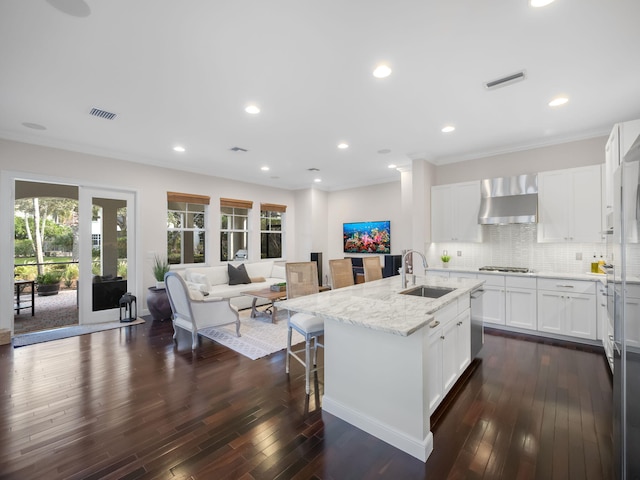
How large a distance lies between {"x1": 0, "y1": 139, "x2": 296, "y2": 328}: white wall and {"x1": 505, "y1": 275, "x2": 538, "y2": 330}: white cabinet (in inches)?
209

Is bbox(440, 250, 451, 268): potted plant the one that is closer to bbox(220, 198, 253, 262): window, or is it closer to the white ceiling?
the white ceiling

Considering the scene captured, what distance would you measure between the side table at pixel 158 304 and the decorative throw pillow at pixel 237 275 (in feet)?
4.41

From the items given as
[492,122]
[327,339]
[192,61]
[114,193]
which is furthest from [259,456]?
[114,193]

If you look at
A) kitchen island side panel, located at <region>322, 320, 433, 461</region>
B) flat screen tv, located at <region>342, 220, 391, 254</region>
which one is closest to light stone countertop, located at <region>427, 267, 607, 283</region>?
flat screen tv, located at <region>342, 220, 391, 254</region>

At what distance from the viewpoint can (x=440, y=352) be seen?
2.26 meters

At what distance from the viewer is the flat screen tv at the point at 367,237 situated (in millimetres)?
6875

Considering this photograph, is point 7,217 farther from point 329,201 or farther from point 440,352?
point 329,201

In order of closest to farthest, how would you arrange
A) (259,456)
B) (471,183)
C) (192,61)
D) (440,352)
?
(259,456), (440,352), (192,61), (471,183)

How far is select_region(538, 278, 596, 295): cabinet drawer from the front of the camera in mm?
3578

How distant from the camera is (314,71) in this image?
100 inches

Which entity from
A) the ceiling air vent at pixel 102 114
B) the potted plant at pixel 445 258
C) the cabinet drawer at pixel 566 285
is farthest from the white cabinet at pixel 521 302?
the ceiling air vent at pixel 102 114

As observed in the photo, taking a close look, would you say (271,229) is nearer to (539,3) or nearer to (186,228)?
(186,228)

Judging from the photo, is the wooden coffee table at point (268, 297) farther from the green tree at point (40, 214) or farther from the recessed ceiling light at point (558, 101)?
the green tree at point (40, 214)

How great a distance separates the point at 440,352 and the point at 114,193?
560 centimetres
